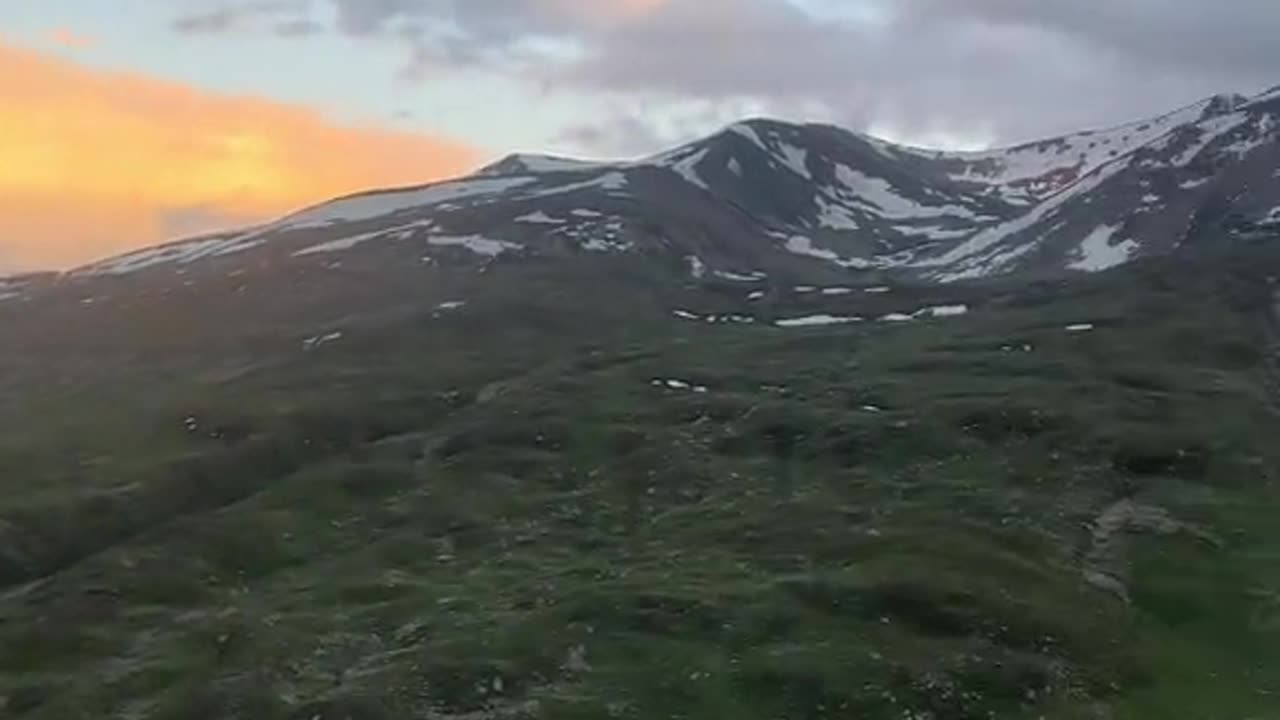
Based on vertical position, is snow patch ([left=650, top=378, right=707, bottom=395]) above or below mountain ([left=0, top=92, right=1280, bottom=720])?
above

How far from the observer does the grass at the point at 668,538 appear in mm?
74438

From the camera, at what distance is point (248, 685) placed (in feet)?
250

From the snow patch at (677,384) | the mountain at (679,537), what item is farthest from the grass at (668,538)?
the snow patch at (677,384)

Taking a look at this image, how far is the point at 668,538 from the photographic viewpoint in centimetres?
10319

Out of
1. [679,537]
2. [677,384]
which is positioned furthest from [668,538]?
[677,384]

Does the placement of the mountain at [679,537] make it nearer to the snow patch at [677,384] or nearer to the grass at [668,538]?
the grass at [668,538]

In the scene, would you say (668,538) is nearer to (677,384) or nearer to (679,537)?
(679,537)

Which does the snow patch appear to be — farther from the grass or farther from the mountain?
the grass

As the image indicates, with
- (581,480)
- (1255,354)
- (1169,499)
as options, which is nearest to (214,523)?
(581,480)

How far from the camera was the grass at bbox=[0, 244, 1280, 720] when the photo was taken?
244 ft

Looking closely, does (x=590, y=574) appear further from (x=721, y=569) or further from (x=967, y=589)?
(x=967, y=589)

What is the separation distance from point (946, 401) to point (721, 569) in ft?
176

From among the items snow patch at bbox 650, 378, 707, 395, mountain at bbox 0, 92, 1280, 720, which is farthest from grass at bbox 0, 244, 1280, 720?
snow patch at bbox 650, 378, 707, 395

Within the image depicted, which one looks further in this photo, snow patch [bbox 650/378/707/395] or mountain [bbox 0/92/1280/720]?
snow patch [bbox 650/378/707/395]
